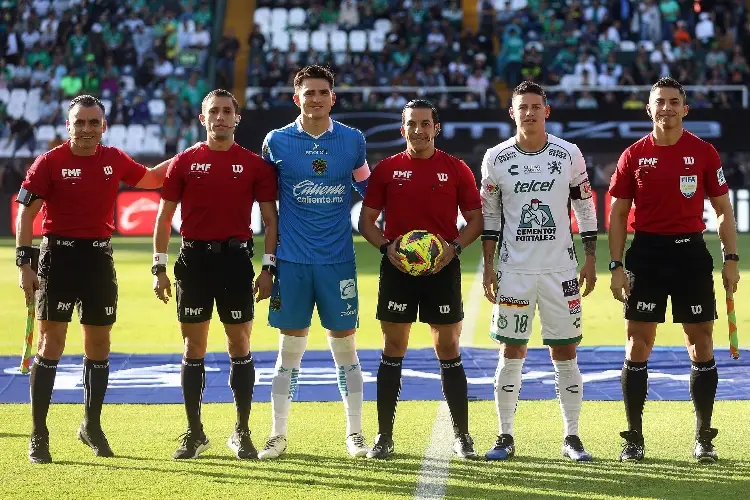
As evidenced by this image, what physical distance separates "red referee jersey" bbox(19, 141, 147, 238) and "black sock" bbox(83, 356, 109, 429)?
85cm

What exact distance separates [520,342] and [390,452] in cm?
107

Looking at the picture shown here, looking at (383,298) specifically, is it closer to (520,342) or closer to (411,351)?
(520,342)

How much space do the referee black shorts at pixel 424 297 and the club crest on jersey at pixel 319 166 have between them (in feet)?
2.24

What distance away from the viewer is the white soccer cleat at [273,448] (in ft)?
24.9

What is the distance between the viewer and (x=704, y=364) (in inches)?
302

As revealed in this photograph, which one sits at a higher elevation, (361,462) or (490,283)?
(490,283)

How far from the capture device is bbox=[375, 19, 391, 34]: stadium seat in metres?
31.4

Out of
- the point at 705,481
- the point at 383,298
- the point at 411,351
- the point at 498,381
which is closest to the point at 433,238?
the point at 383,298

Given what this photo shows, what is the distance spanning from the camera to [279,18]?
32.5 m

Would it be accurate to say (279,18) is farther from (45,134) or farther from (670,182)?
(670,182)

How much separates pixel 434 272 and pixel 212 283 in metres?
1.40

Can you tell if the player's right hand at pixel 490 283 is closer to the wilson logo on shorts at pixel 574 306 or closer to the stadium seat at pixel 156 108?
the wilson logo on shorts at pixel 574 306

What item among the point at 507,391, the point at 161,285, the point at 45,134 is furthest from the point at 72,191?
the point at 45,134

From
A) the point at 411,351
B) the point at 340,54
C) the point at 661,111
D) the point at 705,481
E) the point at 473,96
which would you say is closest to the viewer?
the point at 705,481
